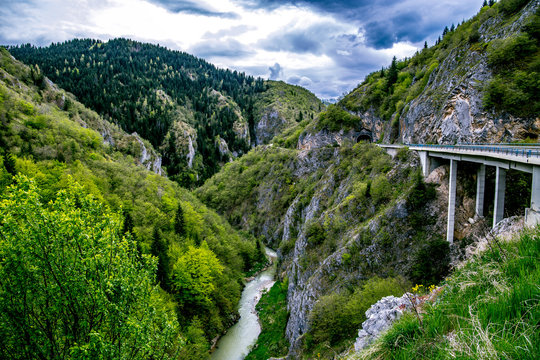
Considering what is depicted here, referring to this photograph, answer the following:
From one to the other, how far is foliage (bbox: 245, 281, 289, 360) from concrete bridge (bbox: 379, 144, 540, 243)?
20.6 m

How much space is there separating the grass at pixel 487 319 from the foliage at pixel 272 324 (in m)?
28.4

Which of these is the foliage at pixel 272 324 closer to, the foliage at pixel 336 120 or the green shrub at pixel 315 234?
the green shrub at pixel 315 234

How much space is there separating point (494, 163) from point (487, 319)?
17.7m

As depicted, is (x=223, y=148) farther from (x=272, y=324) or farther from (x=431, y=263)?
(x=431, y=263)

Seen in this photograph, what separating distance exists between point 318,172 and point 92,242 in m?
50.0

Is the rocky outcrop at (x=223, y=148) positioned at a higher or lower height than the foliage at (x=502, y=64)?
lower

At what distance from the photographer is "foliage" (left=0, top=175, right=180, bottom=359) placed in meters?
9.24

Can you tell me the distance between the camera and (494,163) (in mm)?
17625

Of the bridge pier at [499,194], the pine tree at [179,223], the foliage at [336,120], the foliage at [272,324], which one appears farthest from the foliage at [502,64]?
the pine tree at [179,223]

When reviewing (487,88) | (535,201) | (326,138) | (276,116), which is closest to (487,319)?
(535,201)

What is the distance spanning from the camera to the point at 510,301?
4.01m

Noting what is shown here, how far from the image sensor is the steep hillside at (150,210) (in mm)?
32688

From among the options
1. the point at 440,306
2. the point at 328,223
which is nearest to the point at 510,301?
the point at 440,306

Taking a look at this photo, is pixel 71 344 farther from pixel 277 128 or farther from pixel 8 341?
pixel 277 128
